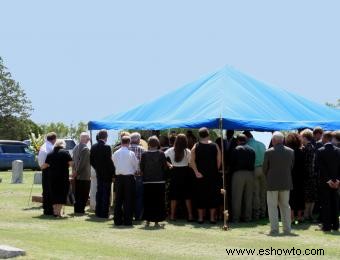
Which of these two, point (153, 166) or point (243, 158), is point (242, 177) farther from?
point (153, 166)

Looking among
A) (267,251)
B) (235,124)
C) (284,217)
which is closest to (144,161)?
(235,124)

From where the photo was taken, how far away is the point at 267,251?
1009 centimetres

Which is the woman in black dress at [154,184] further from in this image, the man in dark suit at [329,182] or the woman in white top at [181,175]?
the man in dark suit at [329,182]

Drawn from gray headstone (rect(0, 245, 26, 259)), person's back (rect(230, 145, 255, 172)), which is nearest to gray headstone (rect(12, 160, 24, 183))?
person's back (rect(230, 145, 255, 172))

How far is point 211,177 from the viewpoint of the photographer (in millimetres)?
13469

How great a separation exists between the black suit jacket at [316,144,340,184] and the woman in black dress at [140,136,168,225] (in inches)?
114

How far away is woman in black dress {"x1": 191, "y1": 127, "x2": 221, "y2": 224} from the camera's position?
44.0ft

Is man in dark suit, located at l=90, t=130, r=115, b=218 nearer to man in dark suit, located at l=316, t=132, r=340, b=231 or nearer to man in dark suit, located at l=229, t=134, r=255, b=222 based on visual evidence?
man in dark suit, located at l=229, t=134, r=255, b=222

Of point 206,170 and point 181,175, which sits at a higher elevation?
point 206,170

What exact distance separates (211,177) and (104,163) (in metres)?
2.32

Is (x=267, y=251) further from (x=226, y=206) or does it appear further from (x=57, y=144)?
(x=57, y=144)

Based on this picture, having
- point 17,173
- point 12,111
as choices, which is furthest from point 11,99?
point 17,173

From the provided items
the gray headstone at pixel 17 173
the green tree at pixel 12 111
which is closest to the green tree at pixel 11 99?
the green tree at pixel 12 111

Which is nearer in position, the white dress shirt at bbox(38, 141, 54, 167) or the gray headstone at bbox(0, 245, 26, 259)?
the gray headstone at bbox(0, 245, 26, 259)
